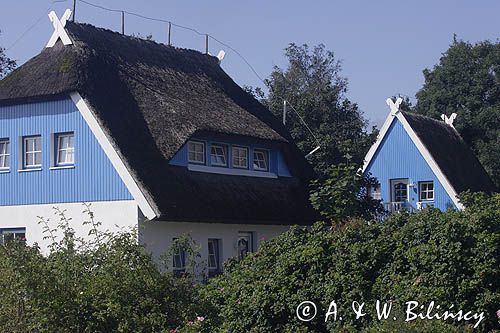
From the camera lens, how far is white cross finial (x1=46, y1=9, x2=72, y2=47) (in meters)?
26.8

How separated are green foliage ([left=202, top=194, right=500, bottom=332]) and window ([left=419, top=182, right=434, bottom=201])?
80.0 ft

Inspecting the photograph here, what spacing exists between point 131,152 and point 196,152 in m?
3.03

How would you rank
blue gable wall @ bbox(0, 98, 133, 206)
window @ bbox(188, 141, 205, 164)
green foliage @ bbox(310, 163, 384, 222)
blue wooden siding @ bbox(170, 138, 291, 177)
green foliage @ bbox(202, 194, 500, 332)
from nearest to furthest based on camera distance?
green foliage @ bbox(202, 194, 500, 332)
blue gable wall @ bbox(0, 98, 133, 206)
blue wooden siding @ bbox(170, 138, 291, 177)
window @ bbox(188, 141, 205, 164)
green foliage @ bbox(310, 163, 384, 222)

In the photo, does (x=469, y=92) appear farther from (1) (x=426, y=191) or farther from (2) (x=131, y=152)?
(2) (x=131, y=152)

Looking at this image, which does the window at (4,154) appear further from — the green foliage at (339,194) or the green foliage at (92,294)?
the green foliage at (92,294)

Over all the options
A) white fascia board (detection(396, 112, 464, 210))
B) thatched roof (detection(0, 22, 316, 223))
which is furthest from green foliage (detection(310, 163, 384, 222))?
white fascia board (detection(396, 112, 464, 210))

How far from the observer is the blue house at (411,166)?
38.1 metres

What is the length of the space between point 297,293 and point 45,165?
14.2 metres

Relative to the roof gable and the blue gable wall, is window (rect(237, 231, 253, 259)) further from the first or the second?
the roof gable

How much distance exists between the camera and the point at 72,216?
Result: 25250 mm

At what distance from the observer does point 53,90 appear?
2533 centimetres

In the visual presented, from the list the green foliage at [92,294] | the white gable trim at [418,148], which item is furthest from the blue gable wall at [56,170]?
the white gable trim at [418,148]

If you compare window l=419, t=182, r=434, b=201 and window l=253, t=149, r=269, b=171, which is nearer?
window l=253, t=149, r=269, b=171

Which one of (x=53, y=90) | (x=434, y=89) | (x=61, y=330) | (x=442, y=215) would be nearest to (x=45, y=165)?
(x=53, y=90)
